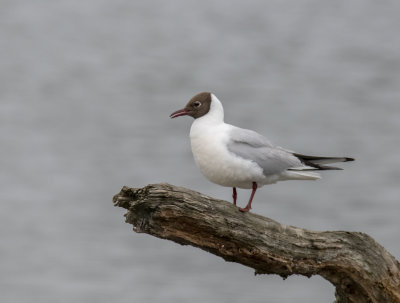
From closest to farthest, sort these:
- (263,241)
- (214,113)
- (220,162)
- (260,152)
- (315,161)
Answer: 1. (263,241)
2. (220,162)
3. (260,152)
4. (214,113)
5. (315,161)

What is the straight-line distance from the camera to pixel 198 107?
7004 millimetres

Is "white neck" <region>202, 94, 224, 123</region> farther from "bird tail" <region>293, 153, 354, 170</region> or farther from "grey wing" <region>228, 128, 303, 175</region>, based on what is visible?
"bird tail" <region>293, 153, 354, 170</region>

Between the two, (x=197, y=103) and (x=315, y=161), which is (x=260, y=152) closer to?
(x=315, y=161)

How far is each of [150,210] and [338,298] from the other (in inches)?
90.4

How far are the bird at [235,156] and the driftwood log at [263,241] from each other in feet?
2.06

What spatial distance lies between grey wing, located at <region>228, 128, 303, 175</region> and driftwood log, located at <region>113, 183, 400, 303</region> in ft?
2.47

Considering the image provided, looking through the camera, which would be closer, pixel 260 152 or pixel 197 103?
pixel 260 152

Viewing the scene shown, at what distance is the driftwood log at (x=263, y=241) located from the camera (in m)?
5.52

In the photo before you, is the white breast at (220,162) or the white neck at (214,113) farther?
the white neck at (214,113)

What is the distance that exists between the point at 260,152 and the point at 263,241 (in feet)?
3.59

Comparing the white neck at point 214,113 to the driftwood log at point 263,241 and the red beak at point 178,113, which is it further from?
the driftwood log at point 263,241

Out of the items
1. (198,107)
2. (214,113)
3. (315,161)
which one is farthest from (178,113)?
(315,161)

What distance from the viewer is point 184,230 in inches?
223

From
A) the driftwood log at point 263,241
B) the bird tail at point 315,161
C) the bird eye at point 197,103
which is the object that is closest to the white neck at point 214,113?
the bird eye at point 197,103
